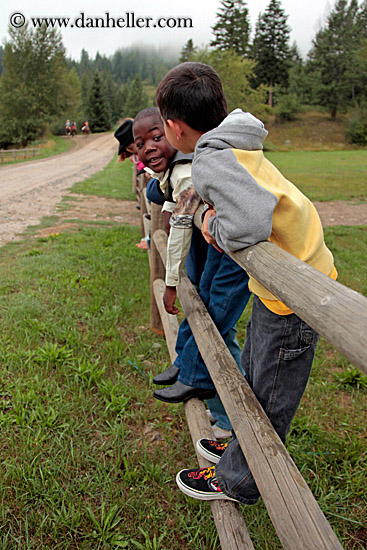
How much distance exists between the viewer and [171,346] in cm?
293

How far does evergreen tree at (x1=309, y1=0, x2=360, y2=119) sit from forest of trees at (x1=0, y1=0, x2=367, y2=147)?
0.13 m

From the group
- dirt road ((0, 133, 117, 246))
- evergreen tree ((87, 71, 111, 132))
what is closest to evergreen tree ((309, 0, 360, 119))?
evergreen tree ((87, 71, 111, 132))

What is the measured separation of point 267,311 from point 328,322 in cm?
67

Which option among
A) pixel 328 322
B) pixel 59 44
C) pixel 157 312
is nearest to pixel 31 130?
pixel 59 44

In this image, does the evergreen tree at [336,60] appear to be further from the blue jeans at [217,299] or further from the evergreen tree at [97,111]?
the blue jeans at [217,299]

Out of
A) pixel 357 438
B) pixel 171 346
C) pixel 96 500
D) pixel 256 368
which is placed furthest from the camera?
pixel 171 346

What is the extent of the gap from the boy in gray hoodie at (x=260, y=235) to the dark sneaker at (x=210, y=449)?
21cm

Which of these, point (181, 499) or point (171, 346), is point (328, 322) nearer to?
point (181, 499)

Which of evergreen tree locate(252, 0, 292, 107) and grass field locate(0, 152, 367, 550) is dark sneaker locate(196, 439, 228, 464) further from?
evergreen tree locate(252, 0, 292, 107)

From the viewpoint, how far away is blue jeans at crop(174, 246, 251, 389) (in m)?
2.19

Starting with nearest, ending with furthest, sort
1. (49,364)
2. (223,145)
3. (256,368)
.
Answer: (223,145) < (256,368) < (49,364)

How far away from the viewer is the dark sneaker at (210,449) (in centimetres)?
199

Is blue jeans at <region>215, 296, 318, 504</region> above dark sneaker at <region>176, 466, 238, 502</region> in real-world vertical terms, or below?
above

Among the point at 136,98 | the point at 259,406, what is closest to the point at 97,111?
the point at 136,98
